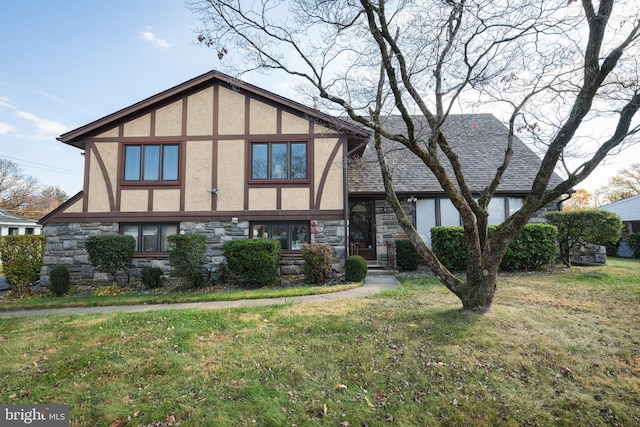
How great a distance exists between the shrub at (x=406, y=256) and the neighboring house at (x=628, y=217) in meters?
15.3

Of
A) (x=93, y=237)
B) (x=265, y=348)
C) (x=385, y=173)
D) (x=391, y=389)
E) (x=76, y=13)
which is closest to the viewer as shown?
(x=391, y=389)

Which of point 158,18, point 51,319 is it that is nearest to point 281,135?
point 158,18

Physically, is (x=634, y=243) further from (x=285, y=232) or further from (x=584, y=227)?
(x=285, y=232)

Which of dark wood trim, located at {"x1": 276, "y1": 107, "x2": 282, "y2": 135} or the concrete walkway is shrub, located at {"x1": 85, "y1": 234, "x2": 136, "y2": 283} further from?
dark wood trim, located at {"x1": 276, "y1": 107, "x2": 282, "y2": 135}

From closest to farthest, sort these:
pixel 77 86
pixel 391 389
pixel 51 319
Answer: pixel 391 389 < pixel 51 319 < pixel 77 86

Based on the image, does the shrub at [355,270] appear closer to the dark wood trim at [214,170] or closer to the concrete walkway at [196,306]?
the concrete walkway at [196,306]

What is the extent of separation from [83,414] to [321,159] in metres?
7.90

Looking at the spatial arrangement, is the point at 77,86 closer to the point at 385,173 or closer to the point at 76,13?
the point at 76,13

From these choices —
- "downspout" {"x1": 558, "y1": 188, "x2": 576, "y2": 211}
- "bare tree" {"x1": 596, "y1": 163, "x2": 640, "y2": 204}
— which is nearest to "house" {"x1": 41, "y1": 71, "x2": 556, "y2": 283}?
"downspout" {"x1": 558, "y1": 188, "x2": 576, "y2": 211}

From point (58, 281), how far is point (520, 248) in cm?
1319

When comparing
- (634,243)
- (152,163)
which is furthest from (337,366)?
(634,243)

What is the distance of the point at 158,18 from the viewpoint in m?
6.33

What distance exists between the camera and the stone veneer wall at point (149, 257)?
30.5 feet

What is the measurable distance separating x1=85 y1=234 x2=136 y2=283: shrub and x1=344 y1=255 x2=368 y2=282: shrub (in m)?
6.18
